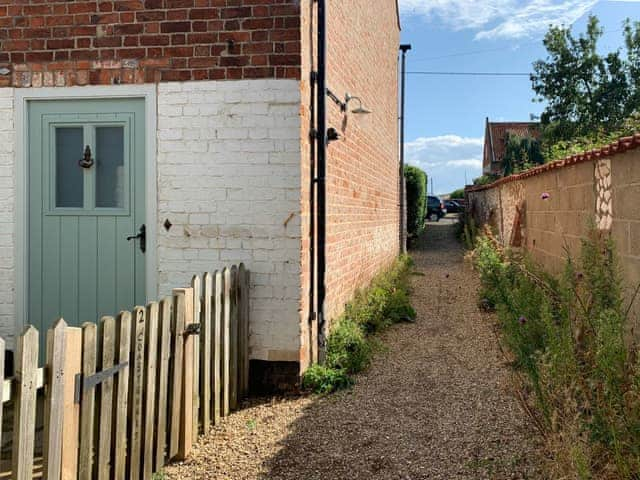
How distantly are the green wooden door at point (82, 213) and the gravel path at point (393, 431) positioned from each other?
1643mm

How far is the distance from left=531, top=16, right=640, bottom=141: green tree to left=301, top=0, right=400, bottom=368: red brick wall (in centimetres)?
2095

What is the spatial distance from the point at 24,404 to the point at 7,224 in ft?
10.4

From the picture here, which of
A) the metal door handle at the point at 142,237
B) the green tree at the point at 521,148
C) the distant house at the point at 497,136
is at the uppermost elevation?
the distant house at the point at 497,136

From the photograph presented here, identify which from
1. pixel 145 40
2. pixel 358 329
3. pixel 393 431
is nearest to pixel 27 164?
pixel 145 40

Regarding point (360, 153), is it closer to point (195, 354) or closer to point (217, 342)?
point (217, 342)

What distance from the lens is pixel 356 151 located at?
7559mm

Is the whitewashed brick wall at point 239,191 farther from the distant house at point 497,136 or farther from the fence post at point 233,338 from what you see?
the distant house at point 497,136

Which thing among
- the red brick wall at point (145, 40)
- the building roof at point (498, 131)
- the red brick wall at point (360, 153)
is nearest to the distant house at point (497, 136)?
the building roof at point (498, 131)

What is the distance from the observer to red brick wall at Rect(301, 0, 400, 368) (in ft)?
19.2

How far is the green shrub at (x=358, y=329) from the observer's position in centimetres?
502

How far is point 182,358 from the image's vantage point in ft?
12.1

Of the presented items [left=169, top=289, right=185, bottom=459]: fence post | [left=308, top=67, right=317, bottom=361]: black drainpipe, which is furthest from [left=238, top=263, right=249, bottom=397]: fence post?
[left=169, top=289, right=185, bottom=459]: fence post

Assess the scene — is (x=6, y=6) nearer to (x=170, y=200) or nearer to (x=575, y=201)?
(x=170, y=200)

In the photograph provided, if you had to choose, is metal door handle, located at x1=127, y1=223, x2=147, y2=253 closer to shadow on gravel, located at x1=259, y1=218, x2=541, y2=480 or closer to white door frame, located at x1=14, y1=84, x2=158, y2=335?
white door frame, located at x1=14, y1=84, x2=158, y2=335
